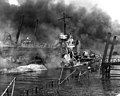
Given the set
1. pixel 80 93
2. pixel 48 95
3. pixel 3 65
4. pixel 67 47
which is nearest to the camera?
pixel 48 95

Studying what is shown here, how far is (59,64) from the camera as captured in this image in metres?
111

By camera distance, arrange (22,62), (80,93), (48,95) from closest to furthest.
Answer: (48,95) → (80,93) → (22,62)

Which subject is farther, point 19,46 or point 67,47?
point 67,47

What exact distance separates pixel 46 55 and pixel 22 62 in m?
11.1

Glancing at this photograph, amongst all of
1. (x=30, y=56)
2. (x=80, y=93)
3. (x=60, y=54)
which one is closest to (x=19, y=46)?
(x=30, y=56)

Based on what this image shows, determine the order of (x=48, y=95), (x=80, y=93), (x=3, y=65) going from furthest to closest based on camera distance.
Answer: (x=3, y=65) → (x=80, y=93) → (x=48, y=95)

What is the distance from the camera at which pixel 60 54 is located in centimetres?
11169

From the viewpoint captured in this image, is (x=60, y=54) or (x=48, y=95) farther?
(x=60, y=54)

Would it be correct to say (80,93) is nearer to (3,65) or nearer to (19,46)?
(3,65)

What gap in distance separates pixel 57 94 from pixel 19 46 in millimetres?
67011

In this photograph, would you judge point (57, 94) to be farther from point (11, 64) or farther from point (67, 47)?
point (67, 47)

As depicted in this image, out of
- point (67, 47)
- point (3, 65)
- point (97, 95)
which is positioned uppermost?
point (67, 47)

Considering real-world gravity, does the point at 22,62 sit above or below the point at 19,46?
below

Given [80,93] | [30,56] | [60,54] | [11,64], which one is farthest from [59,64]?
[80,93]
